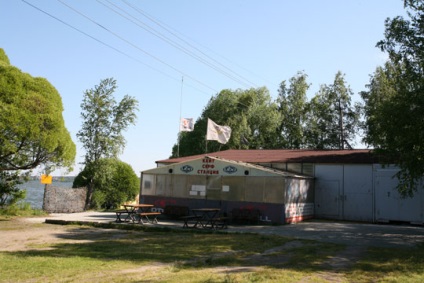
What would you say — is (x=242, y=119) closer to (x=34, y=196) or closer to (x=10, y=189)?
(x=10, y=189)

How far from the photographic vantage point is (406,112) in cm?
1591

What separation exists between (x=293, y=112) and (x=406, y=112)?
119ft

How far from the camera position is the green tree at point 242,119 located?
4834cm

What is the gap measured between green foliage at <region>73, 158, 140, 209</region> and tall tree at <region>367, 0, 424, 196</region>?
18.1 metres

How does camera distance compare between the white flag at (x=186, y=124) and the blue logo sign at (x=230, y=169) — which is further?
the white flag at (x=186, y=124)

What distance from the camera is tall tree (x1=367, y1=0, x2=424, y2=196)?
15.5 m

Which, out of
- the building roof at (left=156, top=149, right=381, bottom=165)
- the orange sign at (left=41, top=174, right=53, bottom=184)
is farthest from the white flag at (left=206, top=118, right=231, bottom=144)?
the orange sign at (left=41, top=174, right=53, bottom=184)

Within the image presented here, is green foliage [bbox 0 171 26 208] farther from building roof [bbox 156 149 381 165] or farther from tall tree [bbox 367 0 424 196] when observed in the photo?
tall tree [bbox 367 0 424 196]

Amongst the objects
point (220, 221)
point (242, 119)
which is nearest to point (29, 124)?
point (220, 221)

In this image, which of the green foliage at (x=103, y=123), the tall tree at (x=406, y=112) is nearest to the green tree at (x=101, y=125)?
the green foliage at (x=103, y=123)

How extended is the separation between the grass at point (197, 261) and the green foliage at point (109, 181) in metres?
13.2

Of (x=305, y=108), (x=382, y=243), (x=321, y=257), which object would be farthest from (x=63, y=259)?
(x=305, y=108)

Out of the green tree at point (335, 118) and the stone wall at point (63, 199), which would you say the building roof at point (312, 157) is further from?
the green tree at point (335, 118)

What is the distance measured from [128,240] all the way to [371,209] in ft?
54.1
